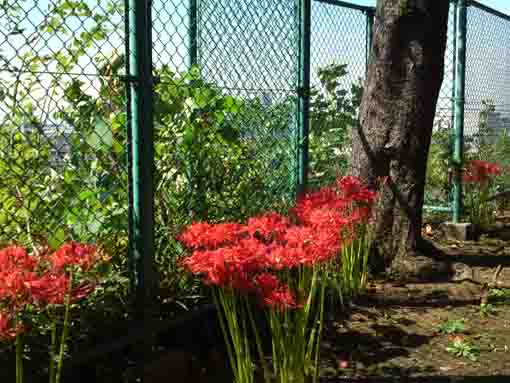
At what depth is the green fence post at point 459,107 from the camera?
6.94 metres

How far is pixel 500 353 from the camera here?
3580mm

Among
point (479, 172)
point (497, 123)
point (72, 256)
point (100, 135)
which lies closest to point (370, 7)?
point (479, 172)

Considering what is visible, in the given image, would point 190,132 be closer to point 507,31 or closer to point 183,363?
point 183,363

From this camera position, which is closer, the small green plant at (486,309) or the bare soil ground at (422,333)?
the bare soil ground at (422,333)

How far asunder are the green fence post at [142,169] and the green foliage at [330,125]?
2.58 metres

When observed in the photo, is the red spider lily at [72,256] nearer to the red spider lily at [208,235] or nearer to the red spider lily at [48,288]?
the red spider lily at [48,288]

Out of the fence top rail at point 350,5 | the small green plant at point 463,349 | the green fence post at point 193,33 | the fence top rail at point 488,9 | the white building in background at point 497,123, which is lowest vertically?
the small green plant at point 463,349

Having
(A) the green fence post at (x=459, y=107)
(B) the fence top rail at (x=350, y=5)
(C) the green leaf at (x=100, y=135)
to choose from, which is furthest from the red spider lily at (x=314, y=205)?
(A) the green fence post at (x=459, y=107)

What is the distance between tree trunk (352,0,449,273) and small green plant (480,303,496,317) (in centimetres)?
72

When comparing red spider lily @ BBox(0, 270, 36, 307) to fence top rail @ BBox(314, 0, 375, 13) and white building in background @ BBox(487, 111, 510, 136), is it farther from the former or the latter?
white building in background @ BBox(487, 111, 510, 136)

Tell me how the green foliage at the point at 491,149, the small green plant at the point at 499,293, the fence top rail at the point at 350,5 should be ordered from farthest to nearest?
the green foliage at the point at 491,149 → the fence top rail at the point at 350,5 → the small green plant at the point at 499,293

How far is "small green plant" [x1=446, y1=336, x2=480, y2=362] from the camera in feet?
11.6

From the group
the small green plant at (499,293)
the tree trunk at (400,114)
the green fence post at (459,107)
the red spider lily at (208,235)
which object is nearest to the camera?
the red spider lily at (208,235)

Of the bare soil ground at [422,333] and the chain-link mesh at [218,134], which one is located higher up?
the chain-link mesh at [218,134]
